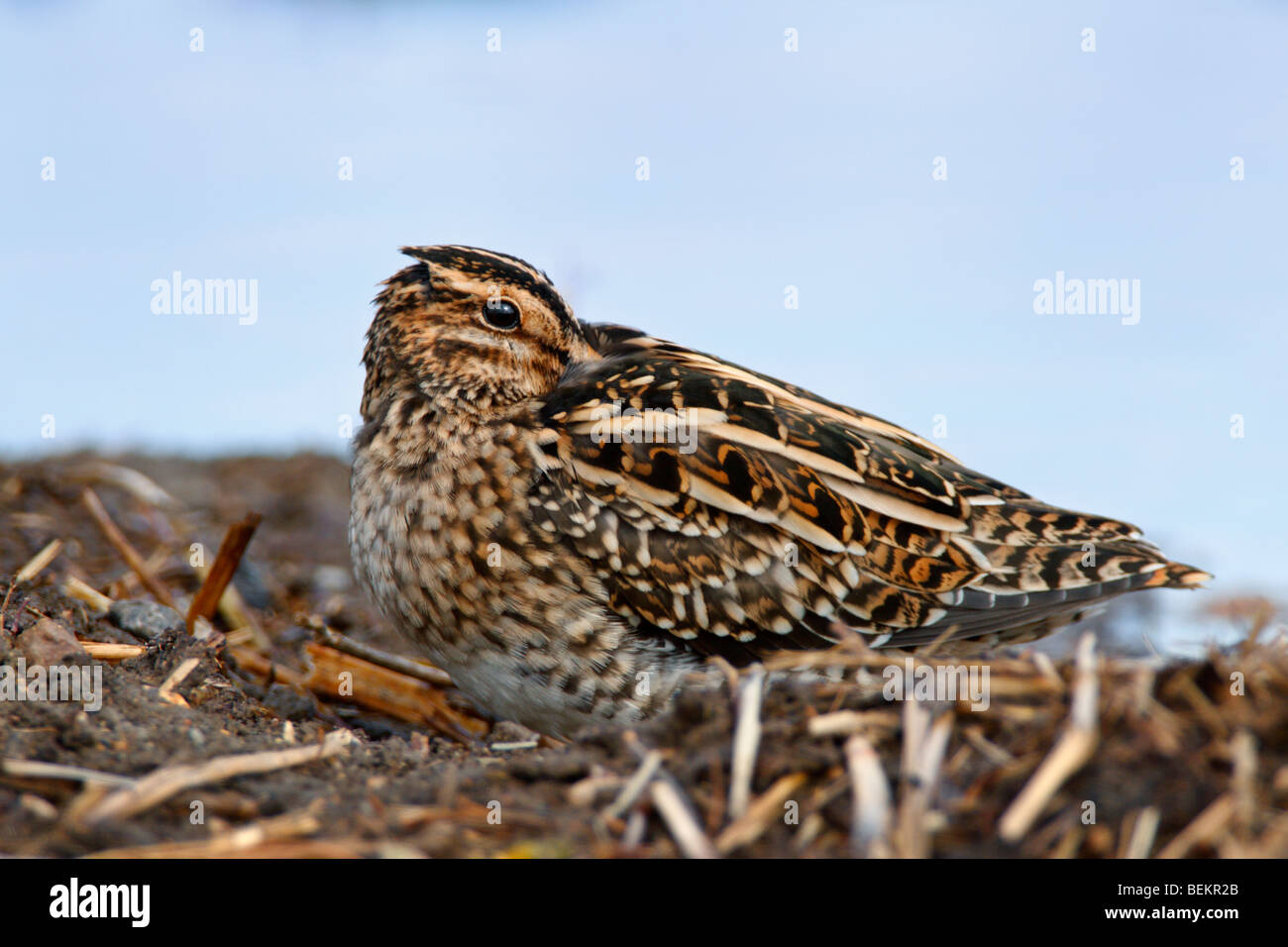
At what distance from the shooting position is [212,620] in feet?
21.9

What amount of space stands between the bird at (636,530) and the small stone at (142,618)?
998mm

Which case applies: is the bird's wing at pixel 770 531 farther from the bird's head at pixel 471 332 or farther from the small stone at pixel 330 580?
the small stone at pixel 330 580

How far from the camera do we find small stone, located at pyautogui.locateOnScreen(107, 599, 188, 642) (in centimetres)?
579

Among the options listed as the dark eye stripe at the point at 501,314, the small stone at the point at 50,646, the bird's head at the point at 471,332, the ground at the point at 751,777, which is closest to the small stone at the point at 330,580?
the bird's head at the point at 471,332

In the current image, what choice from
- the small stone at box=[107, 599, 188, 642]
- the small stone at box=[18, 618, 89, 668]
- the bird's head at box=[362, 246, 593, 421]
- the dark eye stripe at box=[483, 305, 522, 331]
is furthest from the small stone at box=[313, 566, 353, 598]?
the small stone at box=[18, 618, 89, 668]

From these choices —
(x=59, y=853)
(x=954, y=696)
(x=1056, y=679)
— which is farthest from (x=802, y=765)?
(x=59, y=853)

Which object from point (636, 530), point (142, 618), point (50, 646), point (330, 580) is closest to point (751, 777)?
point (636, 530)

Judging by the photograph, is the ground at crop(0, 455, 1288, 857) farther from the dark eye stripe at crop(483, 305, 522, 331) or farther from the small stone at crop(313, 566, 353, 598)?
the small stone at crop(313, 566, 353, 598)

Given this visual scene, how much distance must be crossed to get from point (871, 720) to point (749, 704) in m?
0.36

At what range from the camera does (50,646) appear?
4.70 metres

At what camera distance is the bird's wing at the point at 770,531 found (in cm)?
529

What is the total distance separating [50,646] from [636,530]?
2512 millimetres

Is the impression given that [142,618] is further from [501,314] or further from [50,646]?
[501,314]
